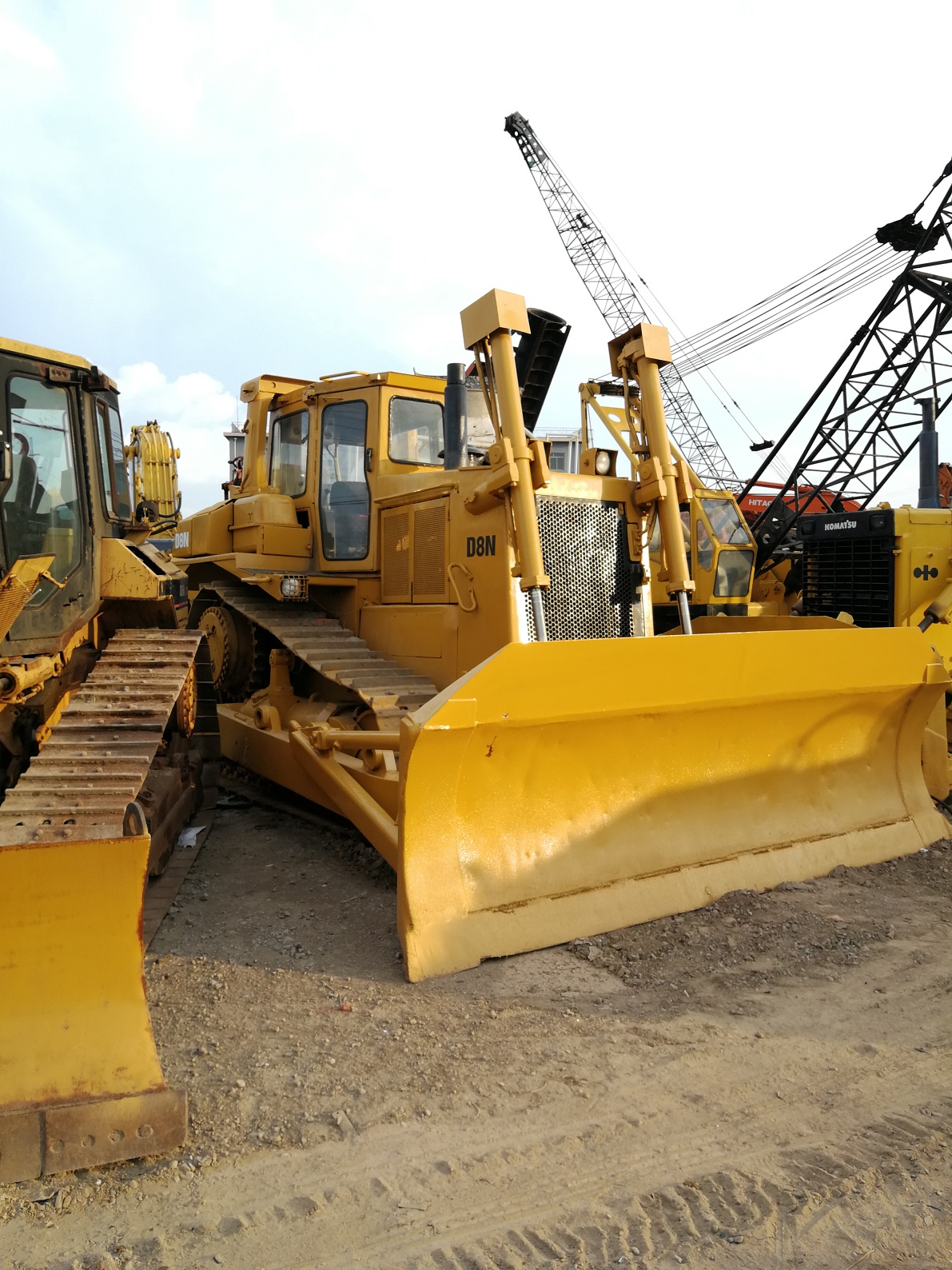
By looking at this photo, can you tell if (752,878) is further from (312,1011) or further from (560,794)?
(312,1011)

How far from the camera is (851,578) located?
8922mm

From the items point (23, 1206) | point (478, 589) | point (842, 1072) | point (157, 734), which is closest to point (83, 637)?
point (157, 734)

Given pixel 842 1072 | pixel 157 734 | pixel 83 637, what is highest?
pixel 83 637

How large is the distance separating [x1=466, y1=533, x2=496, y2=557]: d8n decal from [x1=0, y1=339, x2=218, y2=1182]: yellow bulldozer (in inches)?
69.6


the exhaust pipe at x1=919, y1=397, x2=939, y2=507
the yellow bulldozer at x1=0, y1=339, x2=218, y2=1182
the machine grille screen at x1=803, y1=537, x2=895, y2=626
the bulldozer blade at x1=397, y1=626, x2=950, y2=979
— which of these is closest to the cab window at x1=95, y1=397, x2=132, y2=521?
the yellow bulldozer at x1=0, y1=339, x2=218, y2=1182

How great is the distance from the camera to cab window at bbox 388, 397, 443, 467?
683 cm

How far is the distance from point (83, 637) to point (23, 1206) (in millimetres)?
2919

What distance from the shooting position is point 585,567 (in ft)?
19.1

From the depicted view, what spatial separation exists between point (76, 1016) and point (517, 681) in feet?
6.93

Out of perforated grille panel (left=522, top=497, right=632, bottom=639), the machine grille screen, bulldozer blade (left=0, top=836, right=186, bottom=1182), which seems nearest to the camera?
bulldozer blade (left=0, top=836, right=186, bottom=1182)

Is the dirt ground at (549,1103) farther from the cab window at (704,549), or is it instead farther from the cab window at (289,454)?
the cab window at (704,549)

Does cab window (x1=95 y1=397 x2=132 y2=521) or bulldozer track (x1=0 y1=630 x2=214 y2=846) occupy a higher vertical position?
cab window (x1=95 y1=397 x2=132 y2=521)

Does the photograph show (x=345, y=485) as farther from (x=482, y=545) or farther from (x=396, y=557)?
(x=482, y=545)

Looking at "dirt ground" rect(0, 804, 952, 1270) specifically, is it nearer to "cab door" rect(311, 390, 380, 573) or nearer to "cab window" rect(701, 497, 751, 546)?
"cab door" rect(311, 390, 380, 573)
